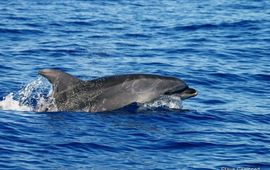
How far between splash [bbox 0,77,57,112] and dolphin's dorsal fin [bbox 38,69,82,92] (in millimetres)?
464

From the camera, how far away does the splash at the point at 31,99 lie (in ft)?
67.4

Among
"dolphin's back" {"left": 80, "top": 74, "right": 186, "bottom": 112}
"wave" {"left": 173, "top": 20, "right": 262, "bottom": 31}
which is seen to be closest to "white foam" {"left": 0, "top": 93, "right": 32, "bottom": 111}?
"dolphin's back" {"left": 80, "top": 74, "right": 186, "bottom": 112}

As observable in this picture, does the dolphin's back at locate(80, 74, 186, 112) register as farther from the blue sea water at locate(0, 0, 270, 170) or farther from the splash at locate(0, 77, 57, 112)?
the splash at locate(0, 77, 57, 112)

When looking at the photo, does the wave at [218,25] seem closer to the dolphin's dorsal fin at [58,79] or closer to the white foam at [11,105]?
the white foam at [11,105]

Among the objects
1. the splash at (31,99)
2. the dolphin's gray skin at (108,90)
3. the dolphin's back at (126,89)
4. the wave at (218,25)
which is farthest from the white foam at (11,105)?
the wave at (218,25)

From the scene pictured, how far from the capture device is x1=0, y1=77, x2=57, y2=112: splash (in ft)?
67.4

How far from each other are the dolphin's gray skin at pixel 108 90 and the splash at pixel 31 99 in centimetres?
46

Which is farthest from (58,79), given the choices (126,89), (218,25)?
(218,25)

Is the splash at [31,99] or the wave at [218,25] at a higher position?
the wave at [218,25]

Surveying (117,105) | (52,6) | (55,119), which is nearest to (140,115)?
(117,105)

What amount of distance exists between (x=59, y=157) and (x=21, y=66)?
36.8ft

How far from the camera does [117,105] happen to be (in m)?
20.3

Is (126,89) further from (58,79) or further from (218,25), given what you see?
(218,25)

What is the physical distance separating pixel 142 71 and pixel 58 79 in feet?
23.1
